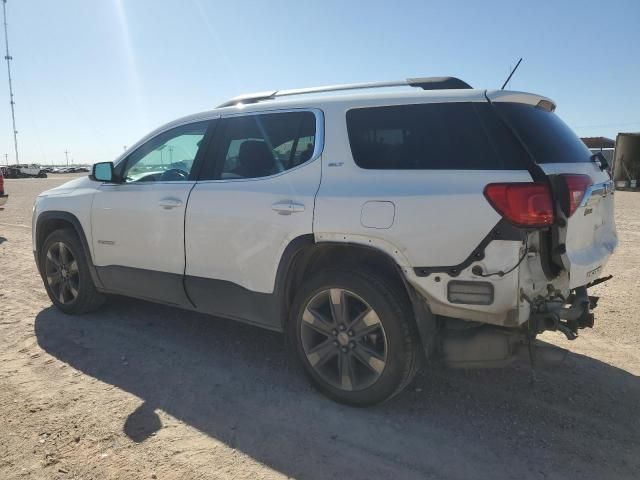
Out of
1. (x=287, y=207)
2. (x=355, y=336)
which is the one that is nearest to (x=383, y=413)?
(x=355, y=336)

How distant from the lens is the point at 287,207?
10.8 feet

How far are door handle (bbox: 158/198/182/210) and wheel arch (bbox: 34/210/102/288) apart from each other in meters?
1.18

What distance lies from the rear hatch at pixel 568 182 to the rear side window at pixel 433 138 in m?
0.12

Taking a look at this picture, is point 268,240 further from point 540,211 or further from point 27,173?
point 27,173

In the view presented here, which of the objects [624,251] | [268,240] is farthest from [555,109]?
[624,251]

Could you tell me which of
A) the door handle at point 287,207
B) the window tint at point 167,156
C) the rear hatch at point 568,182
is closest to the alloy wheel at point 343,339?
the door handle at point 287,207

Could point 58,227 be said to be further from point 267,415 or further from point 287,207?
point 267,415

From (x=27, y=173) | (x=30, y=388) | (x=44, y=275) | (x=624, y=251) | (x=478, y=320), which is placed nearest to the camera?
(x=478, y=320)

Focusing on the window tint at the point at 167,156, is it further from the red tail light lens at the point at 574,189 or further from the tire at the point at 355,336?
the red tail light lens at the point at 574,189

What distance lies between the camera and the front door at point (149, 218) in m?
3.99

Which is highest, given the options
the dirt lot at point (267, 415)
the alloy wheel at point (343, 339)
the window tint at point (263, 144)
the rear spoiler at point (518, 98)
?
the rear spoiler at point (518, 98)

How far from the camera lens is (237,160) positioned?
3.77 metres

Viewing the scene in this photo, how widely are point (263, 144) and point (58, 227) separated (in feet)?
9.07

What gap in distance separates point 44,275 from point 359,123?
379cm
